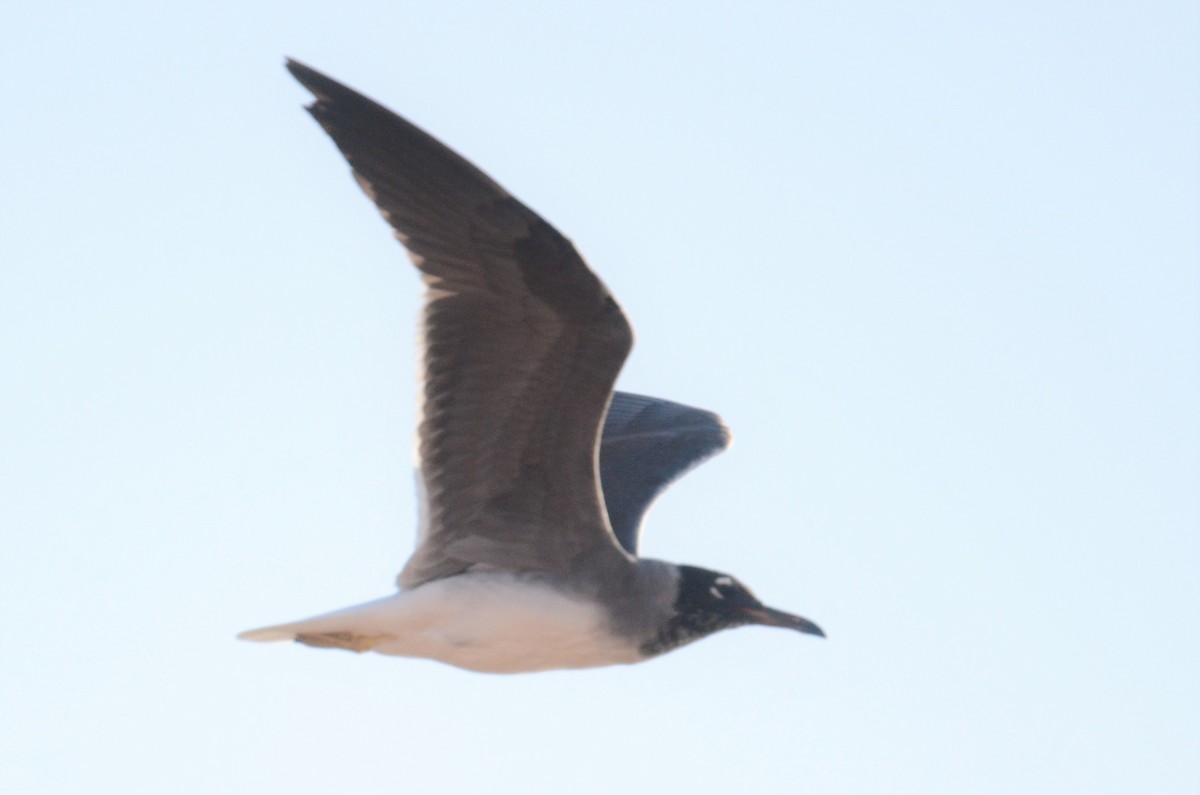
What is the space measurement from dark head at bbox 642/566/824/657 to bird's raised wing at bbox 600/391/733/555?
2.29 ft

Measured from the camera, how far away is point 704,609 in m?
9.59

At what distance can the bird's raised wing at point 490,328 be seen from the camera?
8664 mm

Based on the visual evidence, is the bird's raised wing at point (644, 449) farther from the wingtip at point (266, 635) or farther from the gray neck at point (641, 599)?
the wingtip at point (266, 635)

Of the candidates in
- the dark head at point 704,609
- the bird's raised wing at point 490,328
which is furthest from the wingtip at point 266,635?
A: the dark head at point 704,609

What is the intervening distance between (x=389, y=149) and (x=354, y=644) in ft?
6.45

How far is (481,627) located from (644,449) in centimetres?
252

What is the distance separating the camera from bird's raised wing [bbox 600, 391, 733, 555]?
35.2ft

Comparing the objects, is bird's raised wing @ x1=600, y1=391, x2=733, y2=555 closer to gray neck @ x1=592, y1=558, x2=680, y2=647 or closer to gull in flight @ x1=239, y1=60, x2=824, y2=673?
gray neck @ x1=592, y1=558, x2=680, y2=647

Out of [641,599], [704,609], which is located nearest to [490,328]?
[641,599]

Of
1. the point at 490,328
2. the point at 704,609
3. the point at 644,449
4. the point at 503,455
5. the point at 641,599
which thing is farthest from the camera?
the point at 644,449

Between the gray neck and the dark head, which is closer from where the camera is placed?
the gray neck

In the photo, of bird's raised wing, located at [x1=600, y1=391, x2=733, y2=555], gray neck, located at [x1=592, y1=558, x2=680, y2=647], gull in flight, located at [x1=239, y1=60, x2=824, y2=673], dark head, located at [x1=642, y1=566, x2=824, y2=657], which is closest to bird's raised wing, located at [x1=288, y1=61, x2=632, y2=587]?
gull in flight, located at [x1=239, y1=60, x2=824, y2=673]

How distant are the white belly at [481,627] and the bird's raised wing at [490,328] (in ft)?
1.04

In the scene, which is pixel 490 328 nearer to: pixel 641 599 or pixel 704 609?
pixel 641 599
